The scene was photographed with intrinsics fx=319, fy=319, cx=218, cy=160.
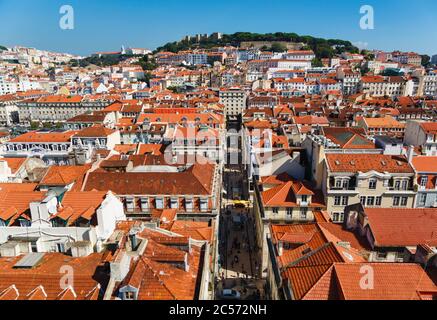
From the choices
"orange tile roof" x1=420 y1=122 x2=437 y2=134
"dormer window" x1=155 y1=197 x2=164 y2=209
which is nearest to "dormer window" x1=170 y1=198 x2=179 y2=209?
"dormer window" x1=155 y1=197 x2=164 y2=209

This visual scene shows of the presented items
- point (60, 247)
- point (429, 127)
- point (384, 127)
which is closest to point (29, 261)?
point (60, 247)

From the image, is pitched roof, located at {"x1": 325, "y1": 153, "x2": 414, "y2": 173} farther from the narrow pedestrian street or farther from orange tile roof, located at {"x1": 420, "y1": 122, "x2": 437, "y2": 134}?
orange tile roof, located at {"x1": 420, "y1": 122, "x2": 437, "y2": 134}

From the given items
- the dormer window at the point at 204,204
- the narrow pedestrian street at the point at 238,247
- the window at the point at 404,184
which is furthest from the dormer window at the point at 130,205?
the window at the point at 404,184

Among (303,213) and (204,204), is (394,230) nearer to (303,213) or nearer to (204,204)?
(303,213)

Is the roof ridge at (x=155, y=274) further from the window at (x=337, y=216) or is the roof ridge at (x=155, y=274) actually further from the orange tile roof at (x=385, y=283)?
the window at (x=337, y=216)
